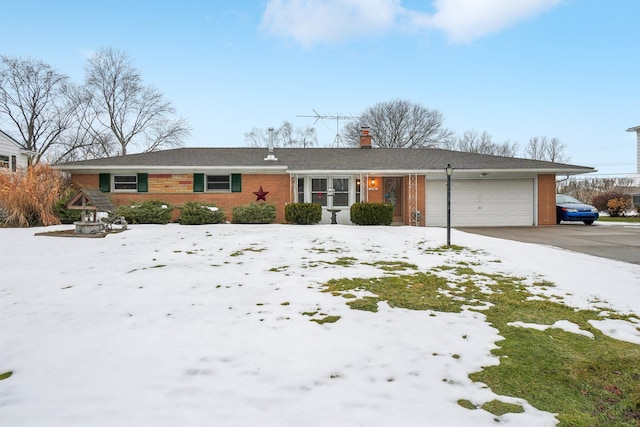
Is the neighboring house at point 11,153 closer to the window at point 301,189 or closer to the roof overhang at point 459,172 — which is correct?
the window at point 301,189

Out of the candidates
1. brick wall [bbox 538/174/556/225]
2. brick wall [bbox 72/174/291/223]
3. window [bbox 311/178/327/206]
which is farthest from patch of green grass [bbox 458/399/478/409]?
brick wall [bbox 538/174/556/225]

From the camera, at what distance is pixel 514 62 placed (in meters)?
19.2

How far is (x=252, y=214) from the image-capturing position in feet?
45.4

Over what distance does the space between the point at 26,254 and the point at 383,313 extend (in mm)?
7223

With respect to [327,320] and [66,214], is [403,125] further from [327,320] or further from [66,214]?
[327,320]

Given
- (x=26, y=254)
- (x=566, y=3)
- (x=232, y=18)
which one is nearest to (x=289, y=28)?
(x=232, y=18)

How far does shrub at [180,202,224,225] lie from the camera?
43.4 ft

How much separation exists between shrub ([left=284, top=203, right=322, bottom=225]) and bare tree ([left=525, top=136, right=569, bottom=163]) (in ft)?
151

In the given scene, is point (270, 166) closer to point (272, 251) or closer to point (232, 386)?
point (272, 251)

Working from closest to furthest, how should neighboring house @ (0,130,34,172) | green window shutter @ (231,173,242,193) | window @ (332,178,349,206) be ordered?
green window shutter @ (231,173,242,193) → window @ (332,178,349,206) → neighboring house @ (0,130,34,172)

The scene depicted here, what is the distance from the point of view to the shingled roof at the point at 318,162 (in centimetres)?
1477

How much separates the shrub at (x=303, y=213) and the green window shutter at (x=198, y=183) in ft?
14.7

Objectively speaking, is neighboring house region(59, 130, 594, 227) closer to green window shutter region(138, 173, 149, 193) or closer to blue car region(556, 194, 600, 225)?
green window shutter region(138, 173, 149, 193)

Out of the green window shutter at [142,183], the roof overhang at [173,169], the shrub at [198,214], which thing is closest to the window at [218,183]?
the roof overhang at [173,169]
